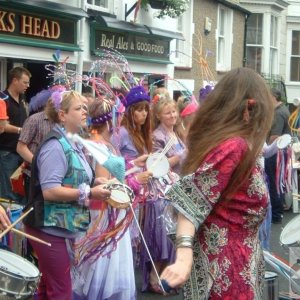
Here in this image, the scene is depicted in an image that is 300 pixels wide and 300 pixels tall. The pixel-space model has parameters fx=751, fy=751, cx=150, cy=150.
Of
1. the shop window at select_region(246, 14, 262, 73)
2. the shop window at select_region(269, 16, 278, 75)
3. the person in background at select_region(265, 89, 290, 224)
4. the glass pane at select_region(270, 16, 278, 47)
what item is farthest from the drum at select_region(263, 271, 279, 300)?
the glass pane at select_region(270, 16, 278, 47)

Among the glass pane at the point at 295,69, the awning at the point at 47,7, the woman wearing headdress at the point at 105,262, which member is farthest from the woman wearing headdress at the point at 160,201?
the glass pane at the point at 295,69

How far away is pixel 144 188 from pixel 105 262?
3.93 ft

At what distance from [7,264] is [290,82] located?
24317 millimetres

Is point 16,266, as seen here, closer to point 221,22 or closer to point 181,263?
point 181,263

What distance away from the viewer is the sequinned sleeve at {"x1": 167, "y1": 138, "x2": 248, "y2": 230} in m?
3.04

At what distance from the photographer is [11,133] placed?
8.08 meters

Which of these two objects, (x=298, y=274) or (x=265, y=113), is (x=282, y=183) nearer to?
(x=298, y=274)

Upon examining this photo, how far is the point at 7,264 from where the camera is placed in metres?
3.96

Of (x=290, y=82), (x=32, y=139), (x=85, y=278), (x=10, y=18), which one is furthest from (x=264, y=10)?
(x=85, y=278)

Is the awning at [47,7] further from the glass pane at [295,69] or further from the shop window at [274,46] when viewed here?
the glass pane at [295,69]

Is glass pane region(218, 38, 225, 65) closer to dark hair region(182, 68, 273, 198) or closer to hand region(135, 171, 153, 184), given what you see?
hand region(135, 171, 153, 184)

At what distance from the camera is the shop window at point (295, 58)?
1084 inches

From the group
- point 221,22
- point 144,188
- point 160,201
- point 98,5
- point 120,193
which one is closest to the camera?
point 120,193

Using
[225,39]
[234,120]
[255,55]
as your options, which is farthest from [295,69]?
[234,120]
